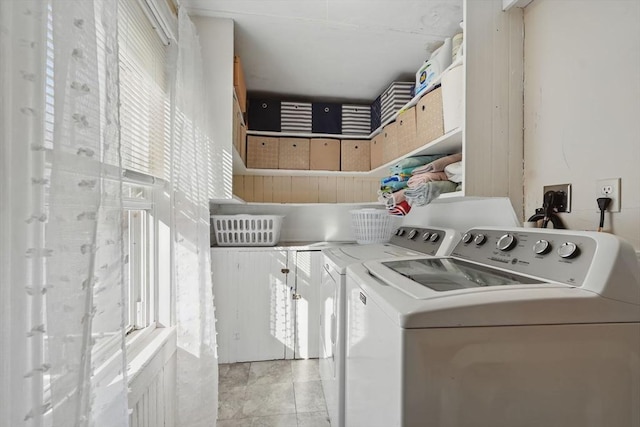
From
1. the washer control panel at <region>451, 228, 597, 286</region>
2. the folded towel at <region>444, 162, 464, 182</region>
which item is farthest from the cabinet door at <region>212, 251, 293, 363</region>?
the washer control panel at <region>451, 228, 597, 286</region>

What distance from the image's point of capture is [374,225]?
7.44 feet

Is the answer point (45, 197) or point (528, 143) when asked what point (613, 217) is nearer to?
point (528, 143)

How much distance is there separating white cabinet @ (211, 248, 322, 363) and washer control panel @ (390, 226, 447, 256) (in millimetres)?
698

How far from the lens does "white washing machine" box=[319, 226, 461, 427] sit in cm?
131

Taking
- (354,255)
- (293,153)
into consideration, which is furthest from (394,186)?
(293,153)

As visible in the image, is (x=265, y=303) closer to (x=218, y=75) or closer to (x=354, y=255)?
(x=354, y=255)

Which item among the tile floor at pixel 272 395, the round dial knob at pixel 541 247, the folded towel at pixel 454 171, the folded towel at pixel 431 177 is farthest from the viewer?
the tile floor at pixel 272 395

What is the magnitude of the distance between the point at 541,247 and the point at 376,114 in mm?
2026

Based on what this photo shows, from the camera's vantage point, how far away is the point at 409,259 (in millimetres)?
1262

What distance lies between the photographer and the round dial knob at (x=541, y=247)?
0.90 metres

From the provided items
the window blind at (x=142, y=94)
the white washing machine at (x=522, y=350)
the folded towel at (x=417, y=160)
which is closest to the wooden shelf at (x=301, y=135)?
the folded towel at (x=417, y=160)

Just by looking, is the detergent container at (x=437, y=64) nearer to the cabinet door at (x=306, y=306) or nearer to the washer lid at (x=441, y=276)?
the washer lid at (x=441, y=276)

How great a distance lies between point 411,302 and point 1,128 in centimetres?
88

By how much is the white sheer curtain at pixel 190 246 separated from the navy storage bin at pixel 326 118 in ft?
4.19
